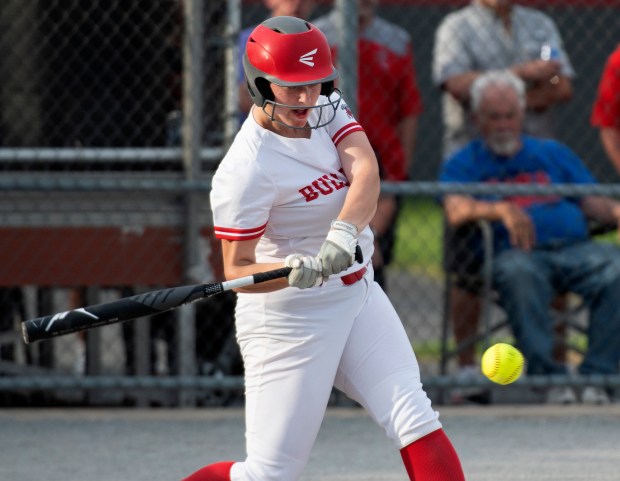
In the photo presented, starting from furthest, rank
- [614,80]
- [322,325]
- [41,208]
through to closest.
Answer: [614,80] < [41,208] < [322,325]

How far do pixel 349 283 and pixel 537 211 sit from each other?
113 inches

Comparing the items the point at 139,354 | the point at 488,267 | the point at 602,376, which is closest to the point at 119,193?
the point at 139,354

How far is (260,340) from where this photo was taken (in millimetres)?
3672

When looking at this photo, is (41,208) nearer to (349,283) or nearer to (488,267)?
(488,267)

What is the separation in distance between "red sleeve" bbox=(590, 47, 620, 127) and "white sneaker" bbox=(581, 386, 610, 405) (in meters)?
1.43

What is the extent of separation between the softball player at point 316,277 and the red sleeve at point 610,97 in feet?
10.3

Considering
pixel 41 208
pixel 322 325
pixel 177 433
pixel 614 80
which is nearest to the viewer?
pixel 322 325

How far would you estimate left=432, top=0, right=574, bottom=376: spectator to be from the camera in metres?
6.61

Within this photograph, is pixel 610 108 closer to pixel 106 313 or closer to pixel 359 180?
pixel 359 180

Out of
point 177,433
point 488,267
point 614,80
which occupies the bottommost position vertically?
point 177,433

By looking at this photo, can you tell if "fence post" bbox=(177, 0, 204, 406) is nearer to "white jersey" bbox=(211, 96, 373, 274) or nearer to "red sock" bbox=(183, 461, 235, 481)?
"red sock" bbox=(183, 461, 235, 481)

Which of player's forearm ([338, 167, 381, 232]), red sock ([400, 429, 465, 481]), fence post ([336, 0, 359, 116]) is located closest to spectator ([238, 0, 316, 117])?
fence post ([336, 0, 359, 116])

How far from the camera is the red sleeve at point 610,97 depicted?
6477 millimetres

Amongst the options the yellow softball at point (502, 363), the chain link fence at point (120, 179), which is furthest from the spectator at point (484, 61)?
the yellow softball at point (502, 363)
